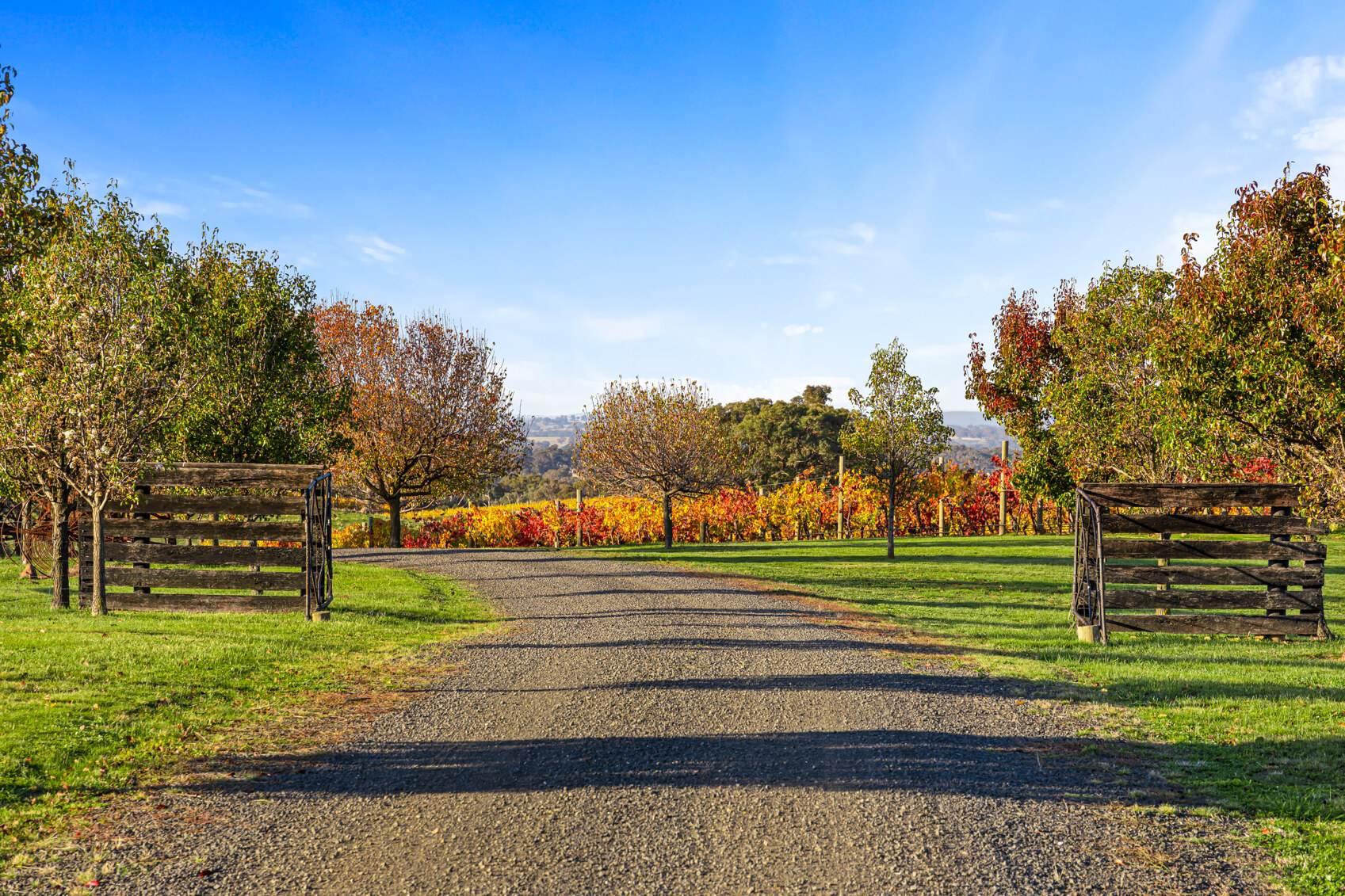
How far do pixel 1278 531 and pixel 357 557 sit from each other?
896 inches

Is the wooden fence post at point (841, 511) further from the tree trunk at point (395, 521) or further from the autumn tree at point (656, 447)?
the tree trunk at point (395, 521)

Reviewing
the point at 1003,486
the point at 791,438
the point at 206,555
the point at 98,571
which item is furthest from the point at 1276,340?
the point at 791,438

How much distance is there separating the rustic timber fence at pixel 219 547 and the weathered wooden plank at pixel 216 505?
0.01 metres

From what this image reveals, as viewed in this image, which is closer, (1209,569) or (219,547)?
(1209,569)

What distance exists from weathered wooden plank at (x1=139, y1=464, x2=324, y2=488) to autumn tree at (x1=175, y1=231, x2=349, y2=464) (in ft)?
9.66

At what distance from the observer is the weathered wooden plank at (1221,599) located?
43.0ft

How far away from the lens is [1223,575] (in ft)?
43.8

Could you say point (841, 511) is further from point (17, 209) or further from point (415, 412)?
point (17, 209)

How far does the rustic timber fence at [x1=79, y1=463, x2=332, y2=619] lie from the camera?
14.7 metres

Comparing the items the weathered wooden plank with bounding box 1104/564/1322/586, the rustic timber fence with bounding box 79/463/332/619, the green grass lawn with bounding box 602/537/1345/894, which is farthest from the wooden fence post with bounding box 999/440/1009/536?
the rustic timber fence with bounding box 79/463/332/619

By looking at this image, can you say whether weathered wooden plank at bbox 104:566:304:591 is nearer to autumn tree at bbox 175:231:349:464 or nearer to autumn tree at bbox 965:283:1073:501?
autumn tree at bbox 175:231:349:464

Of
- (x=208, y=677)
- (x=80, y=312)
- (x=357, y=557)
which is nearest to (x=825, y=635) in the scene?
(x=208, y=677)

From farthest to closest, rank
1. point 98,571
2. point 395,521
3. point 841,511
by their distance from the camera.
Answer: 1. point 841,511
2. point 395,521
3. point 98,571

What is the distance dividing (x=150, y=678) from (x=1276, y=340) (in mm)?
13883
